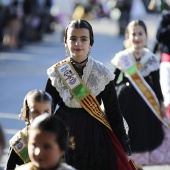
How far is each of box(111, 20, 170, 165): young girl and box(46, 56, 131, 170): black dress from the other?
2.04 metres

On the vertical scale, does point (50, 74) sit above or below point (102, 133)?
above

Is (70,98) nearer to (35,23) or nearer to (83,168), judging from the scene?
(83,168)

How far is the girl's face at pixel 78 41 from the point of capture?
5.64 meters

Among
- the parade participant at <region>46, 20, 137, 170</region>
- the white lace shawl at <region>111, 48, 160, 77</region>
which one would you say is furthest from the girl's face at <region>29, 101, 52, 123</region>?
the white lace shawl at <region>111, 48, 160, 77</region>

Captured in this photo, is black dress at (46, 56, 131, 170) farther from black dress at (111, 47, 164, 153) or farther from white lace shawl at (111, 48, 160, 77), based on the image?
black dress at (111, 47, 164, 153)

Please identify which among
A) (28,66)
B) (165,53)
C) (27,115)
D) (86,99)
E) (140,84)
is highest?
(28,66)

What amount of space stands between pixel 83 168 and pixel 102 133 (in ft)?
0.94

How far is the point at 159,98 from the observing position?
303 inches

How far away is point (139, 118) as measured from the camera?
313 inches

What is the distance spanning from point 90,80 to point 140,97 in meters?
2.26

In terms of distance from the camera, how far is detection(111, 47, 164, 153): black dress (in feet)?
26.0

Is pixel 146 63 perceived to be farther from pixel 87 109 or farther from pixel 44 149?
pixel 44 149

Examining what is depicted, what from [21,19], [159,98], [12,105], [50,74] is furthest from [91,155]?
[21,19]

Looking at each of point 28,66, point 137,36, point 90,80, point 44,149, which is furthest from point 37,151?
point 28,66
